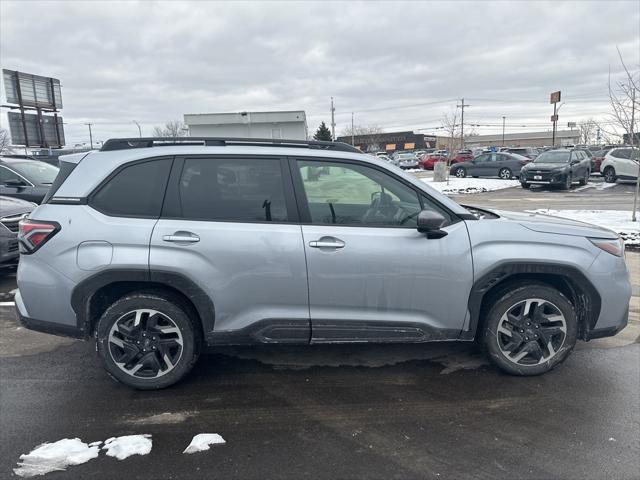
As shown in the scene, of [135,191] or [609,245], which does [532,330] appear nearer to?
[609,245]

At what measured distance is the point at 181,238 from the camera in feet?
10.8

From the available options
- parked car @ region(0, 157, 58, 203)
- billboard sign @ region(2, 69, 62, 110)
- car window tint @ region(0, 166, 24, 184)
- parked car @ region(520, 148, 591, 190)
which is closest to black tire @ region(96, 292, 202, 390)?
parked car @ region(0, 157, 58, 203)

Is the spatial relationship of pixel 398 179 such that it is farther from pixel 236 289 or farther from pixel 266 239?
pixel 236 289

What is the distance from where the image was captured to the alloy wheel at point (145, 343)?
3.42 meters

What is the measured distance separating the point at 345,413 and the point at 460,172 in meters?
26.6

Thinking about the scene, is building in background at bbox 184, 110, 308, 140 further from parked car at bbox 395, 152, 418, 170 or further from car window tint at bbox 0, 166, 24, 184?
parked car at bbox 395, 152, 418, 170

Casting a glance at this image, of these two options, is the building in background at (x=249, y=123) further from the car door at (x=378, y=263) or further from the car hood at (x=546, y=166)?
the car door at (x=378, y=263)

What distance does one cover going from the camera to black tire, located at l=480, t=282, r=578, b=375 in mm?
3547

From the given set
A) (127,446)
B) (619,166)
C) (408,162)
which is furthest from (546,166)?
(408,162)

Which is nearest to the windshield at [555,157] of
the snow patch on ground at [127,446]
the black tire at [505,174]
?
the black tire at [505,174]

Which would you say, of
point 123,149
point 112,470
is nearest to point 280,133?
point 123,149

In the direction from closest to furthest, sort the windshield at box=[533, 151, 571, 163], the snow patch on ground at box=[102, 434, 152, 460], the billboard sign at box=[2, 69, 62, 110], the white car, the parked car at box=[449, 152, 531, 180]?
the snow patch on ground at box=[102, 434, 152, 460]
the windshield at box=[533, 151, 571, 163]
the white car
the parked car at box=[449, 152, 531, 180]
the billboard sign at box=[2, 69, 62, 110]

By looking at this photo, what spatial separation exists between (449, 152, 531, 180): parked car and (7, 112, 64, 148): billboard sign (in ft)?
99.4

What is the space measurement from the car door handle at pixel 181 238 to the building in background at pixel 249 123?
18118mm
